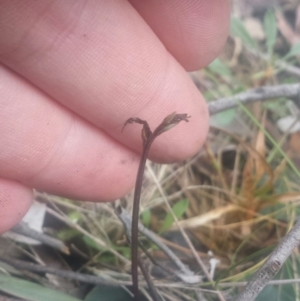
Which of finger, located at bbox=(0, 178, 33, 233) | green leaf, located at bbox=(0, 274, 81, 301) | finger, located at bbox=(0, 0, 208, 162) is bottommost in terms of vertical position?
green leaf, located at bbox=(0, 274, 81, 301)

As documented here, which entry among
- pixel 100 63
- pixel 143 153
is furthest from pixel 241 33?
pixel 143 153

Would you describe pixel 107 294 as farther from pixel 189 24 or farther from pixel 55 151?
pixel 189 24

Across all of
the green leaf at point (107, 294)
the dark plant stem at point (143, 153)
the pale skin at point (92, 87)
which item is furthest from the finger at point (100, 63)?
the green leaf at point (107, 294)

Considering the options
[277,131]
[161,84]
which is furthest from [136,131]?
[277,131]

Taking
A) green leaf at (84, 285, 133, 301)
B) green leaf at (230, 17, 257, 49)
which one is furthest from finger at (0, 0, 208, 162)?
green leaf at (230, 17, 257, 49)

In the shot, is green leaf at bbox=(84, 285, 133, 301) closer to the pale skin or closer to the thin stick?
the pale skin

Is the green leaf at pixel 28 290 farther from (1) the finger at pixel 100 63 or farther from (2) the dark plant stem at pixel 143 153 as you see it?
(1) the finger at pixel 100 63

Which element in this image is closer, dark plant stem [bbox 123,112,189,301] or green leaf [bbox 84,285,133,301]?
dark plant stem [bbox 123,112,189,301]
